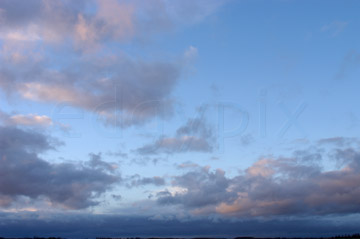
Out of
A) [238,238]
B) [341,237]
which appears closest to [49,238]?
[238,238]

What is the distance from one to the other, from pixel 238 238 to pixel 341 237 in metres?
62.2

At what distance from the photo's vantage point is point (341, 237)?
134 m

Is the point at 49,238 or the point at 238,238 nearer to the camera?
the point at 49,238

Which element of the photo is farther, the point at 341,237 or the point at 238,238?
the point at 238,238

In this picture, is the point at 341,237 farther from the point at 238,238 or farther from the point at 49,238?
the point at 49,238

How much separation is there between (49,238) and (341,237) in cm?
17946

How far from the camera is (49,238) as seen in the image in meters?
131

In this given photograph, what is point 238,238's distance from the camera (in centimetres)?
14575

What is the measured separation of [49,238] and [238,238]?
120 meters
